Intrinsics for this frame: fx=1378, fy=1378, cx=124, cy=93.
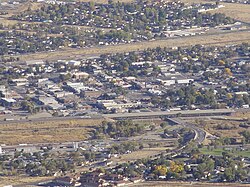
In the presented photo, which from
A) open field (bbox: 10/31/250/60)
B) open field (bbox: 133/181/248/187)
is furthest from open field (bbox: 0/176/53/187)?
open field (bbox: 10/31/250/60)

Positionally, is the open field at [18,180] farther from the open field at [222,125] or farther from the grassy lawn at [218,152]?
the open field at [222,125]

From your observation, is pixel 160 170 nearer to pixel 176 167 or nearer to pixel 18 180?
pixel 176 167

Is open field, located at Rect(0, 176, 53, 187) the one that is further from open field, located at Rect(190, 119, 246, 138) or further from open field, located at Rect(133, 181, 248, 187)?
open field, located at Rect(190, 119, 246, 138)

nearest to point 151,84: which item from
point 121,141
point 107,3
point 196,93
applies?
point 196,93

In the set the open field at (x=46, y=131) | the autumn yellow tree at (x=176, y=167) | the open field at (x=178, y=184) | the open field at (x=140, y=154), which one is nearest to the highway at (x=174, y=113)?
the open field at (x=46, y=131)

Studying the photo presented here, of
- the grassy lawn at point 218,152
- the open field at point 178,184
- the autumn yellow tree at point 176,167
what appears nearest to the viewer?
the open field at point 178,184

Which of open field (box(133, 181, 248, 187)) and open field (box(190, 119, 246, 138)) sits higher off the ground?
open field (box(133, 181, 248, 187))
